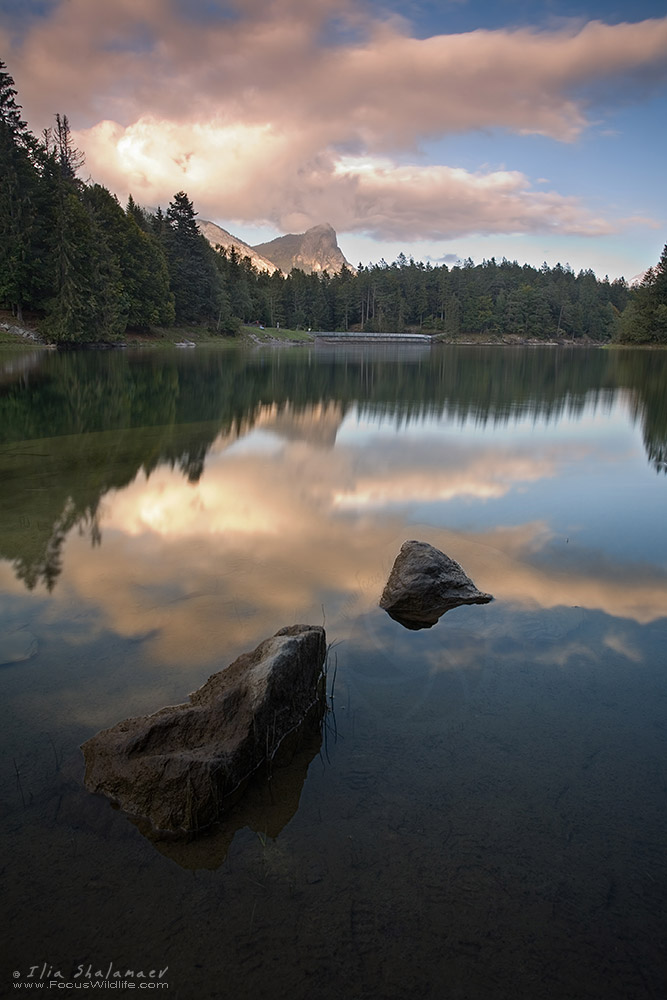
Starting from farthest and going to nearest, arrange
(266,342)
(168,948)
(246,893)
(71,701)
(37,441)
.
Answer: (266,342)
(37,441)
(71,701)
(246,893)
(168,948)

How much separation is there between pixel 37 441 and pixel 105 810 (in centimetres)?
1421

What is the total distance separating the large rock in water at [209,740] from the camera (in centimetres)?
386

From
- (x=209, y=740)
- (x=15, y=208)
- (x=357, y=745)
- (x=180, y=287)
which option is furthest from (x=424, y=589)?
(x=180, y=287)

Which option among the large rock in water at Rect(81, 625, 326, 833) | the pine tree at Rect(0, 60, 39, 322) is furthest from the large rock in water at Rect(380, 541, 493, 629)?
the pine tree at Rect(0, 60, 39, 322)

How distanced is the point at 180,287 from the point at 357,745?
92359mm

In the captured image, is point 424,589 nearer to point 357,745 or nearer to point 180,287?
point 357,745

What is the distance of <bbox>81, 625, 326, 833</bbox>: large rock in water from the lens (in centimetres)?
386

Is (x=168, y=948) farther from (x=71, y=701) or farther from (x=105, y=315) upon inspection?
(x=105, y=315)

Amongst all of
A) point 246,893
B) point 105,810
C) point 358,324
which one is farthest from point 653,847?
point 358,324

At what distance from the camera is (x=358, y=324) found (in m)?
162

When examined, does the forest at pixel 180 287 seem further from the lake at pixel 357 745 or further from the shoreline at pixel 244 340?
the lake at pixel 357 745

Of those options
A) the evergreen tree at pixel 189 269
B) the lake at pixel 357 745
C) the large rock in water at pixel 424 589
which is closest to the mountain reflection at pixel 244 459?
the lake at pixel 357 745

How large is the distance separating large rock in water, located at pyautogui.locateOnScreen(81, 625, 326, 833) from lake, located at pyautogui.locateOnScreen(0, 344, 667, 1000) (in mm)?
153

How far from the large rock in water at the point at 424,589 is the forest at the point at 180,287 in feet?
192
